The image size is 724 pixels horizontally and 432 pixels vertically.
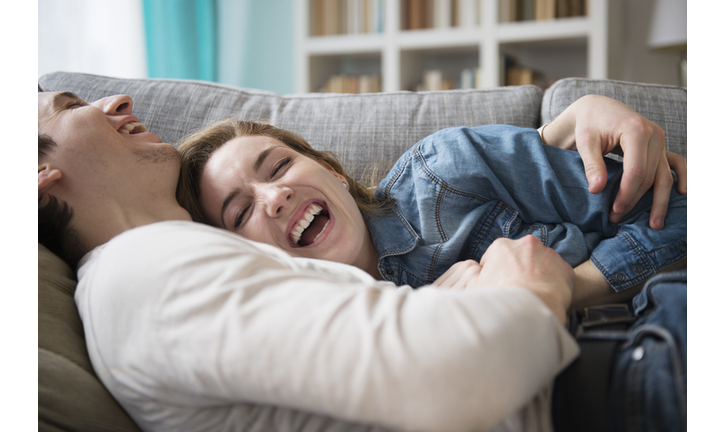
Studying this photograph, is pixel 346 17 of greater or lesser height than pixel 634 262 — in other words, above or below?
above

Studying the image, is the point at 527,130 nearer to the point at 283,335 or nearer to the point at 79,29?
the point at 283,335

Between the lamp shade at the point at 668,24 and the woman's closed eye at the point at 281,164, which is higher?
the lamp shade at the point at 668,24

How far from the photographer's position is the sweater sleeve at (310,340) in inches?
17.3

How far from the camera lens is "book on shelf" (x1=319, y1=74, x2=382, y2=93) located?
288cm

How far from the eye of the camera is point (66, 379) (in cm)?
59

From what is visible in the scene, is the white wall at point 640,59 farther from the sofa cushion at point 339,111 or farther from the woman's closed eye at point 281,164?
the woman's closed eye at point 281,164

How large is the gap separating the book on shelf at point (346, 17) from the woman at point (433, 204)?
1951 mm

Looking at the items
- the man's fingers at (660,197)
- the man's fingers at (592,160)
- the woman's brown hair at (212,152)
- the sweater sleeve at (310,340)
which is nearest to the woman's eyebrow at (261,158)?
the woman's brown hair at (212,152)

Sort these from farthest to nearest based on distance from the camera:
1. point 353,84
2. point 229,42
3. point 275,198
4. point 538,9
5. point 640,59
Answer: point 229,42, point 353,84, point 640,59, point 538,9, point 275,198

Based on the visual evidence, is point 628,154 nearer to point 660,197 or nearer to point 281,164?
point 660,197

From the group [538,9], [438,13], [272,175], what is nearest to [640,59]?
[538,9]

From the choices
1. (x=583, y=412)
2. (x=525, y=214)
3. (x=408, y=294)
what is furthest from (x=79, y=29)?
(x=583, y=412)

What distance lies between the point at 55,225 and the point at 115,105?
32 centimetres

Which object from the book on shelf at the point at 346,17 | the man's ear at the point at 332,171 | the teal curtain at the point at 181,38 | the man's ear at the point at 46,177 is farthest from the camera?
the book on shelf at the point at 346,17
